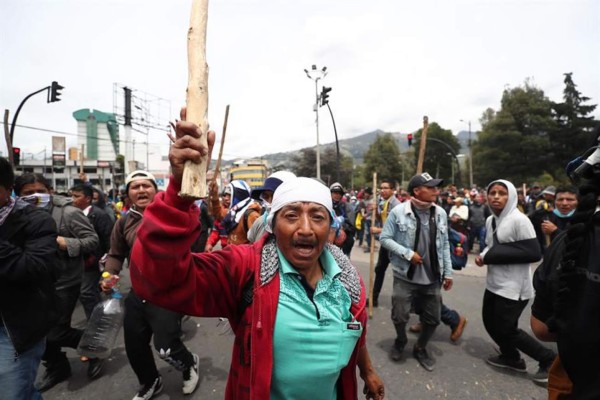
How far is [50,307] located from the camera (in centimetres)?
221

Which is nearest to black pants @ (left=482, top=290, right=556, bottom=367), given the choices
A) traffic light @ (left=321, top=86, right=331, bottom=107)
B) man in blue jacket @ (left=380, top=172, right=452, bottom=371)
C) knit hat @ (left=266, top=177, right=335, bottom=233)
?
man in blue jacket @ (left=380, top=172, right=452, bottom=371)

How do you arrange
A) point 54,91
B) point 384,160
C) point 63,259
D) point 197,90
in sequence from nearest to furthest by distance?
point 197,90
point 63,259
point 54,91
point 384,160

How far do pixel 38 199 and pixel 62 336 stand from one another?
1.37 metres

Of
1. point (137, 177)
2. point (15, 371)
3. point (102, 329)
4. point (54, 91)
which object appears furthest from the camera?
point (54, 91)

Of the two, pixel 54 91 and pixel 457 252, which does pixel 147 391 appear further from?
pixel 54 91

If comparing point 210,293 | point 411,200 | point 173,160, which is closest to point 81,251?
point 210,293

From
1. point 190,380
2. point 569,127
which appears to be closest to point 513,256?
point 190,380

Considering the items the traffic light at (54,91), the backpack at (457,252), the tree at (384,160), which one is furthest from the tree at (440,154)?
the backpack at (457,252)

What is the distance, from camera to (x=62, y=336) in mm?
3254

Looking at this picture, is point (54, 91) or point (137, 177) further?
point (54, 91)

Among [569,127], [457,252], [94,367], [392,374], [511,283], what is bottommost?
[392,374]

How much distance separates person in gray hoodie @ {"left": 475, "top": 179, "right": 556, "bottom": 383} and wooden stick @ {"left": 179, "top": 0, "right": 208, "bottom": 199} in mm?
3471

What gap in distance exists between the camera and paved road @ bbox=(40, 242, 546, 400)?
3135 mm

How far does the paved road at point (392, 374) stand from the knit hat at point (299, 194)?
241 cm
